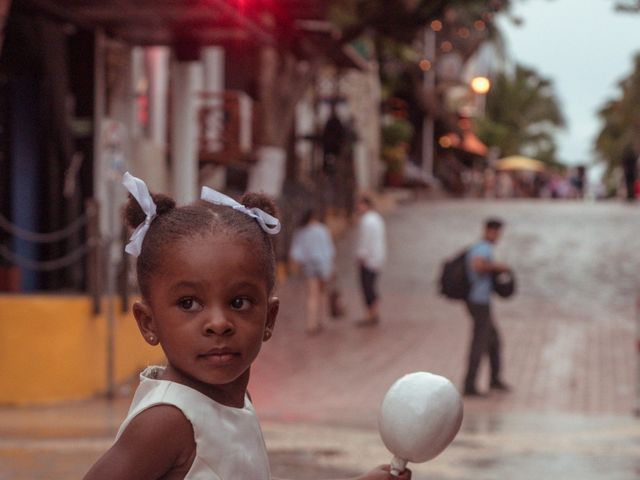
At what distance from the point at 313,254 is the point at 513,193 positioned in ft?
141

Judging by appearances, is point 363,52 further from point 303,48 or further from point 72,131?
point 72,131

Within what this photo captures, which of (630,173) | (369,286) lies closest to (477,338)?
(369,286)

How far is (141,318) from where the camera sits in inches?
103

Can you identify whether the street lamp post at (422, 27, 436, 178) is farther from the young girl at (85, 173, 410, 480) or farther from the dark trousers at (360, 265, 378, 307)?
the young girl at (85, 173, 410, 480)

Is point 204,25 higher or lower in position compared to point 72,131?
higher

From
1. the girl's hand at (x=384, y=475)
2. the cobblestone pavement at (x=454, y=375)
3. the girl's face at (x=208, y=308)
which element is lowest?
the cobblestone pavement at (x=454, y=375)

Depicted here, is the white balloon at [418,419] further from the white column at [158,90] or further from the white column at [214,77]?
the white column at [214,77]

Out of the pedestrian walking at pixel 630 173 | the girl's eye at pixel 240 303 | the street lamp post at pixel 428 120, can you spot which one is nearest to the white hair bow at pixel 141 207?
the girl's eye at pixel 240 303

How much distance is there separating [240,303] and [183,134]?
1733cm

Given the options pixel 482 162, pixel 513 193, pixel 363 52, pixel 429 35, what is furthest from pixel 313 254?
pixel 482 162

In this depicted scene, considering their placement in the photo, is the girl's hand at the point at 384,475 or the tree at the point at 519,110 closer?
the girl's hand at the point at 384,475

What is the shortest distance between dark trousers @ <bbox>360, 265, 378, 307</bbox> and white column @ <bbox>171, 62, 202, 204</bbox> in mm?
2621

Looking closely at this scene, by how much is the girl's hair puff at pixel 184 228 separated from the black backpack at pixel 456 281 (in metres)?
11.3

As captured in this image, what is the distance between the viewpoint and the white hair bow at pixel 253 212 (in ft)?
8.77
